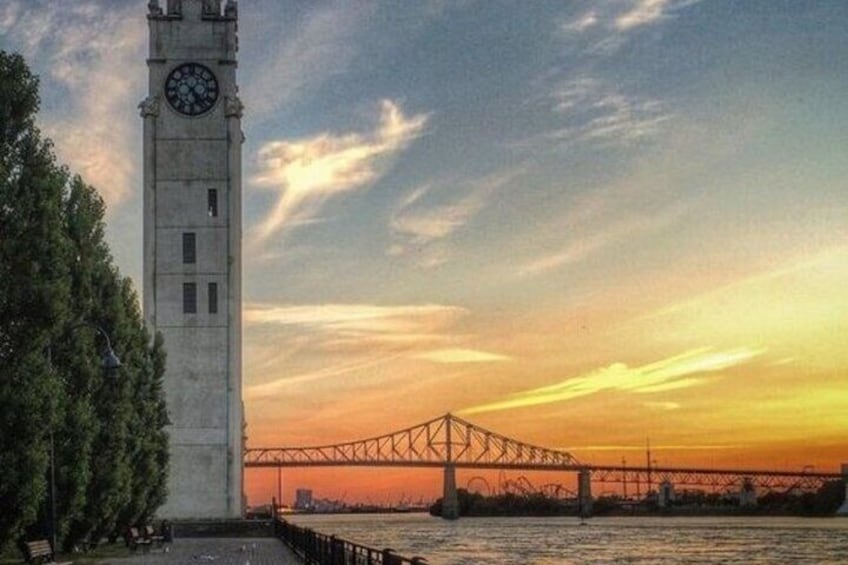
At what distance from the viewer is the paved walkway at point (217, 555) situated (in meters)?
40.3

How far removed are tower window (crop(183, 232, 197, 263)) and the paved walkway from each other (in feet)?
75.7

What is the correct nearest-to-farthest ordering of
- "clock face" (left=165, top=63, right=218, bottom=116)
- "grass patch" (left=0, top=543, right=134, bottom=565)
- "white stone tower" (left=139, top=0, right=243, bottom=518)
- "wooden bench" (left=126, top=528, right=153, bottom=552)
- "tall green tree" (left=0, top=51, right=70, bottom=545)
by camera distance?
"tall green tree" (left=0, top=51, right=70, bottom=545)
"grass patch" (left=0, top=543, right=134, bottom=565)
"wooden bench" (left=126, top=528, right=153, bottom=552)
"white stone tower" (left=139, top=0, right=243, bottom=518)
"clock face" (left=165, top=63, right=218, bottom=116)

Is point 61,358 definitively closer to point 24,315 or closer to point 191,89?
point 24,315

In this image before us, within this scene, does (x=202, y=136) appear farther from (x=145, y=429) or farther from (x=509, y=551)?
(x=509, y=551)

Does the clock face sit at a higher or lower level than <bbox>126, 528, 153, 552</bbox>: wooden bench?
higher

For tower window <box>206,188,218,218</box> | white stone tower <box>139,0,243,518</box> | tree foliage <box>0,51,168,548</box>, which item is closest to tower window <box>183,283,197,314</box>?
white stone tower <box>139,0,243,518</box>

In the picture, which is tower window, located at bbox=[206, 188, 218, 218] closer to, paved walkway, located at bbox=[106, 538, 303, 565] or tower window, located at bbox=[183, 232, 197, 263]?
tower window, located at bbox=[183, 232, 197, 263]

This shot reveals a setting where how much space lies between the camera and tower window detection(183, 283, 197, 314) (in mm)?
75500

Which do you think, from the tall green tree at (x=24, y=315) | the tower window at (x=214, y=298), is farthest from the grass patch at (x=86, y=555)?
the tower window at (x=214, y=298)

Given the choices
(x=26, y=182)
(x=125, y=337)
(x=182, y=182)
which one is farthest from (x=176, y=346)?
(x=26, y=182)

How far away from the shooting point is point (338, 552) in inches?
1060

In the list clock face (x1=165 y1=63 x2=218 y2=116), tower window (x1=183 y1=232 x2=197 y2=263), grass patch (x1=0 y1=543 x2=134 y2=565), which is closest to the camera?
grass patch (x1=0 y1=543 x2=134 y2=565)

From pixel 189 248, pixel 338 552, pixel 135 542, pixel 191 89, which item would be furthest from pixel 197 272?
pixel 338 552

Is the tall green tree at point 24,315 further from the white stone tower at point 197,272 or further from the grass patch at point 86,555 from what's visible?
the white stone tower at point 197,272
